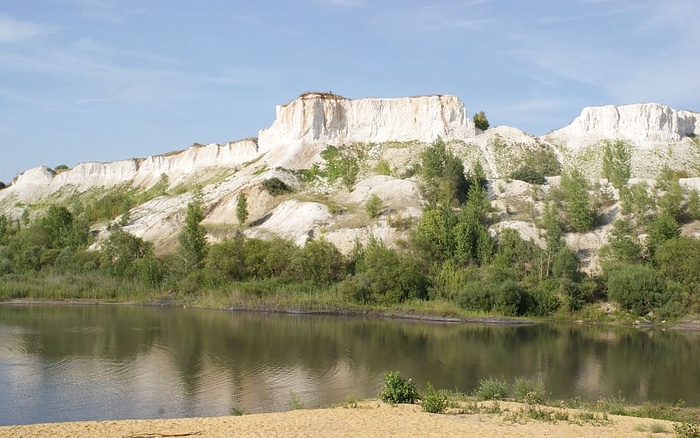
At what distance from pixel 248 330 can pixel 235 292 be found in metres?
15.1

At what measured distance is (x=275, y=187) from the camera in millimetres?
76312

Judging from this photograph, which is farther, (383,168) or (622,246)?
(383,168)

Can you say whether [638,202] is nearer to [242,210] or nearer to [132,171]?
[242,210]

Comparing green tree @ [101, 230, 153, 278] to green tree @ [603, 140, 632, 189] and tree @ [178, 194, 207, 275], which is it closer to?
tree @ [178, 194, 207, 275]

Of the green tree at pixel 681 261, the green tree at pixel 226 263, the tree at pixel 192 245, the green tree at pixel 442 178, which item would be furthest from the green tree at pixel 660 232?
the tree at pixel 192 245

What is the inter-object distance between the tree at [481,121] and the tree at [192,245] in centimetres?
4392

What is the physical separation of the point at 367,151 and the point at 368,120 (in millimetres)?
6229

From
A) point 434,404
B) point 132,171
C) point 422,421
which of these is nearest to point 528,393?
point 434,404

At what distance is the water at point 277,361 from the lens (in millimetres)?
23750

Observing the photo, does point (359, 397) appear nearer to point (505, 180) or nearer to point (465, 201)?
point (465, 201)

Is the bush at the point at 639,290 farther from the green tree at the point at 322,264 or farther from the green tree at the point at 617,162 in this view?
the green tree at the point at 322,264

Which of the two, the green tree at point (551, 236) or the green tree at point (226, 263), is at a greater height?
the green tree at point (551, 236)

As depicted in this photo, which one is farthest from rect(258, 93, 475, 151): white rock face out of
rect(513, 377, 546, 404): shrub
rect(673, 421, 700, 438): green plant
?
rect(673, 421, 700, 438): green plant

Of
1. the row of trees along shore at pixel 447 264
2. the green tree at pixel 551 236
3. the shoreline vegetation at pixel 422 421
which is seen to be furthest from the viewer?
the green tree at pixel 551 236
